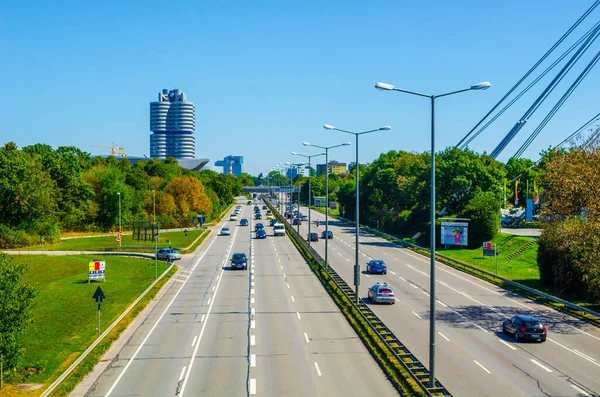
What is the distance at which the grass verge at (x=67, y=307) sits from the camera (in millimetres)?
25531

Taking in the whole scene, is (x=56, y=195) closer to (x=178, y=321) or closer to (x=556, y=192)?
(x=178, y=321)

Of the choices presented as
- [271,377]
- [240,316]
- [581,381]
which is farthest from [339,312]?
[581,381]

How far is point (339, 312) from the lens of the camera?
36906 mm

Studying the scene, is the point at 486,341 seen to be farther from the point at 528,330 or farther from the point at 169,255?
the point at 169,255

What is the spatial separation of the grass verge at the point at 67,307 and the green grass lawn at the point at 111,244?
27.8 feet

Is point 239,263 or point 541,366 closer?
point 541,366

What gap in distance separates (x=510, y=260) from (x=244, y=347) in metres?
43.7

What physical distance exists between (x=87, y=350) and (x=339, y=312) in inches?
628

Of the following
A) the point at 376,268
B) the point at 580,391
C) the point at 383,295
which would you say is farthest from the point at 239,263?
the point at 580,391

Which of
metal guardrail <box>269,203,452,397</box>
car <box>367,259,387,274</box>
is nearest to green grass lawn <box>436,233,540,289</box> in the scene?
car <box>367,259,387,274</box>

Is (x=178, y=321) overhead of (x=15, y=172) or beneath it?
beneath

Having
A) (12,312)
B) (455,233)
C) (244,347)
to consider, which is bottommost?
(244,347)

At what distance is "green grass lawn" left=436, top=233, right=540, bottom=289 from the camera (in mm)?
53603

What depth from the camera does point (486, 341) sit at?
29.8 m
